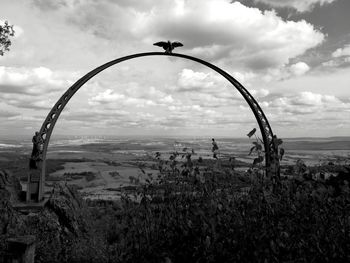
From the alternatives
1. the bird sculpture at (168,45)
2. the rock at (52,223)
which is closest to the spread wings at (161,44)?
the bird sculpture at (168,45)

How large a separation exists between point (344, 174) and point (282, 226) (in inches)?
96.0

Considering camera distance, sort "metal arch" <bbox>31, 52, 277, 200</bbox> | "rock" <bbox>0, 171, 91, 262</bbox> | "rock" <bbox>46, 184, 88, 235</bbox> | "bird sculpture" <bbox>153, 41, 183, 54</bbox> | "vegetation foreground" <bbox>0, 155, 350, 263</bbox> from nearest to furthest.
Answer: "vegetation foreground" <bbox>0, 155, 350, 263</bbox> → "rock" <bbox>0, 171, 91, 262</bbox> → "rock" <bbox>46, 184, 88, 235</bbox> → "metal arch" <bbox>31, 52, 277, 200</bbox> → "bird sculpture" <bbox>153, 41, 183, 54</bbox>

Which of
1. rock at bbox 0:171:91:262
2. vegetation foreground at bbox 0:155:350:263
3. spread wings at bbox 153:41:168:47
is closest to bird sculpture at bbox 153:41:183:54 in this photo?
spread wings at bbox 153:41:168:47

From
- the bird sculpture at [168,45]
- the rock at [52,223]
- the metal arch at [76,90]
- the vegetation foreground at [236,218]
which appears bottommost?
the rock at [52,223]

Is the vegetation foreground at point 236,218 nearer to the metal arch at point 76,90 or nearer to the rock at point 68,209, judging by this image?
the rock at point 68,209

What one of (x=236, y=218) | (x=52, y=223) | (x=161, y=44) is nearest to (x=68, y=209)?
(x=52, y=223)

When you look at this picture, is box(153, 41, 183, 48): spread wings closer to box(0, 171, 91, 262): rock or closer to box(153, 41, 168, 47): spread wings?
box(153, 41, 168, 47): spread wings

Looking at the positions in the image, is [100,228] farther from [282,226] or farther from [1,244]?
[282,226]

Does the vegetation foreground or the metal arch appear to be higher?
the metal arch

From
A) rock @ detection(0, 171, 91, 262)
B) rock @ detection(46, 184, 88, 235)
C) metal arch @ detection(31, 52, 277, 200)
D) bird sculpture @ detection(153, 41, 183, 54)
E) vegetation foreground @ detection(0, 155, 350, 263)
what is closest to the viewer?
vegetation foreground @ detection(0, 155, 350, 263)

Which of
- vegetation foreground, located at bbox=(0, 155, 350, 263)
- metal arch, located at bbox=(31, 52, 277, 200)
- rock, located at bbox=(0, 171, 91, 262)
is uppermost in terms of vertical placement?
metal arch, located at bbox=(31, 52, 277, 200)

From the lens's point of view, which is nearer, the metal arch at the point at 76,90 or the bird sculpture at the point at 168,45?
the metal arch at the point at 76,90

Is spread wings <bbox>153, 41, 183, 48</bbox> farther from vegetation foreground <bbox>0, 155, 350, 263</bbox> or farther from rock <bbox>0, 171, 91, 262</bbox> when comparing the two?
vegetation foreground <bbox>0, 155, 350, 263</bbox>

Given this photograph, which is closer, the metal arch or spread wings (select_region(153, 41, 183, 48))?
the metal arch
